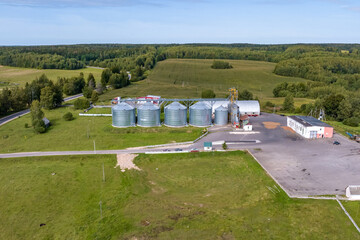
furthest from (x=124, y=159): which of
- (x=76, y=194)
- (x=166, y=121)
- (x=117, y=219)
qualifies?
(x=166, y=121)

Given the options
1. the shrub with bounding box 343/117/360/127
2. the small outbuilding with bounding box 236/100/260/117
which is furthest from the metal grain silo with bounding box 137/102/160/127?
the shrub with bounding box 343/117/360/127

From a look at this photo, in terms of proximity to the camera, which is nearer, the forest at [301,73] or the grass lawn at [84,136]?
the grass lawn at [84,136]

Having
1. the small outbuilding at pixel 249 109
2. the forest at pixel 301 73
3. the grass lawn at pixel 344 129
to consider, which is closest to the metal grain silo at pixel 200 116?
the small outbuilding at pixel 249 109

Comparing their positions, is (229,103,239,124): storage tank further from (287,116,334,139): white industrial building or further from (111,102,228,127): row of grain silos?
(287,116,334,139): white industrial building

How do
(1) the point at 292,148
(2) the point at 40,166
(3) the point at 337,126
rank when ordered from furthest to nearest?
(3) the point at 337,126
(1) the point at 292,148
(2) the point at 40,166

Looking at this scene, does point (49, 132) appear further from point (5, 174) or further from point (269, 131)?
point (269, 131)

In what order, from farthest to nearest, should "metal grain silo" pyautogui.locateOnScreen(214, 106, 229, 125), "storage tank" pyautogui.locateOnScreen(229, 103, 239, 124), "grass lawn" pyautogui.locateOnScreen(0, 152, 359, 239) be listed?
"metal grain silo" pyautogui.locateOnScreen(214, 106, 229, 125)
"storage tank" pyautogui.locateOnScreen(229, 103, 239, 124)
"grass lawn" pyautogui.locateOnScreen(0, 152, 359, 239)

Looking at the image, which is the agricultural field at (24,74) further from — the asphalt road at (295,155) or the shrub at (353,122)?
the shrub at (353,122)
